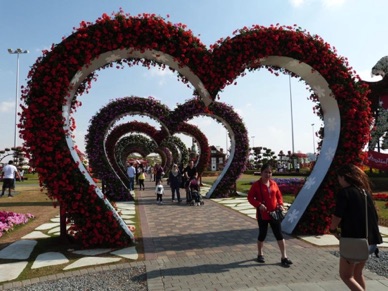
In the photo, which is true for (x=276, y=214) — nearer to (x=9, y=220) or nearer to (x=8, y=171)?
(x=9, y=220)

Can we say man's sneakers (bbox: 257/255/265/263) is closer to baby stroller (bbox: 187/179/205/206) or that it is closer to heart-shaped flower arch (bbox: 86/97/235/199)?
baby stroller (bbox: 187/179/205/206)

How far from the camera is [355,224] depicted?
3.19 m

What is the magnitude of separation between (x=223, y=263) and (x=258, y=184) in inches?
52.7

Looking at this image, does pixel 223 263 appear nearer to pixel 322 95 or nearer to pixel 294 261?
pixel 294 261

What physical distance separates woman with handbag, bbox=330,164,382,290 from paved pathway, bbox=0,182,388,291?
0.87 metres

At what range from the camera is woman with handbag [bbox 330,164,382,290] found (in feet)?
10.4

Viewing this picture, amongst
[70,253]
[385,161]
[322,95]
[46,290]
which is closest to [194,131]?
[385,161]

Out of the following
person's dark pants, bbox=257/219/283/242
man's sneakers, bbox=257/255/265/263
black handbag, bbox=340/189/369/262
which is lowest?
man's sneakers, bbox=257/255/265/263

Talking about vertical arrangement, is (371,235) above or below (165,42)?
below

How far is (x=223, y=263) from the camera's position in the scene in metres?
5.17

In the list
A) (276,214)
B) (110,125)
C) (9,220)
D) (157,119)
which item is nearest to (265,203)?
(276,214)

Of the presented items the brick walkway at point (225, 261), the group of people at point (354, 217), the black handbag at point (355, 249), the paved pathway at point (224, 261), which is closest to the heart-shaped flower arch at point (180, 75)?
the paved pathway at point (224, 261)

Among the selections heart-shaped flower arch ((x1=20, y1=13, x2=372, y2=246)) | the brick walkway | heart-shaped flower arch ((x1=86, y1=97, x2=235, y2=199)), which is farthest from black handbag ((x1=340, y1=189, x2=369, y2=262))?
heart-shaped flower arch ((x1=86, y1=97, x2=235, y2=199))

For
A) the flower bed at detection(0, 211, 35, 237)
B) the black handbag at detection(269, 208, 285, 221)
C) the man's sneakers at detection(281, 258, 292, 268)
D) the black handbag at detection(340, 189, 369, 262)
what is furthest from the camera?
the flower bed at detection(0, 211, 35, 237)
